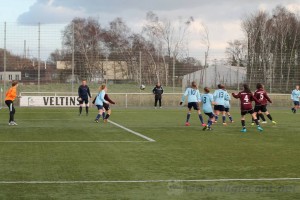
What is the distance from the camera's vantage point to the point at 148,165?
32.8 ft

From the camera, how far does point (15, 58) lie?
36.3 metres

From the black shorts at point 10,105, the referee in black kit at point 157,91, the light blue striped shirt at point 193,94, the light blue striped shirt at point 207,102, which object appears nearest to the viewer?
the light blue striped shirt at point 207,102

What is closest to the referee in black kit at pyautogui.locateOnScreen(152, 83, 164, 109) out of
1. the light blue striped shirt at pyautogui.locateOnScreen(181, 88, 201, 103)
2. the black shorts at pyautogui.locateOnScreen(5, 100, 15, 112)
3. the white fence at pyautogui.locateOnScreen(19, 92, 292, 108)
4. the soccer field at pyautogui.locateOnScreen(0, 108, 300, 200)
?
the white fence at pyautogui.locateOnScreen(19, 92, 292, 108)

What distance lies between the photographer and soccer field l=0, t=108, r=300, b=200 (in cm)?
757

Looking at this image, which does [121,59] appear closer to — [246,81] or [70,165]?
[246,81]

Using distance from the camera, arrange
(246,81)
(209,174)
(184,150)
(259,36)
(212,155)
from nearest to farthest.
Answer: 1. (209,174)
2. (212,155)
3. (184,150)
4. (246,81)
5. (259,36)

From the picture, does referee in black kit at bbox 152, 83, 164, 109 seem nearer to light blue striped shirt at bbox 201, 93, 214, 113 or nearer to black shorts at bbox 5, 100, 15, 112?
black shorts at bbox 5, 100, 15, 112

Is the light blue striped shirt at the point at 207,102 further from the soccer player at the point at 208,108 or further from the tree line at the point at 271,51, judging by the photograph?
the tree line at the point at 271,51

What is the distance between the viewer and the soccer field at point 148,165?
298 inches

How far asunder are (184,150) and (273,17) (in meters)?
55.3

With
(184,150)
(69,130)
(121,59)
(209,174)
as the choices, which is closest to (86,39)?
(121,59)

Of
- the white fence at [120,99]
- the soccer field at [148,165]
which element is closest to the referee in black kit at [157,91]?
the white fence at [120,99]

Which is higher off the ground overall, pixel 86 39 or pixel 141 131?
pixel 86 39

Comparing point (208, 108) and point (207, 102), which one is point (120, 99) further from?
point (208, 108)
